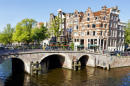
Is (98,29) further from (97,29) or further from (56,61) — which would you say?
(56,61)

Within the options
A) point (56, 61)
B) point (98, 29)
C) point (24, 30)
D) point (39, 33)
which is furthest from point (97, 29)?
point (24, 30)

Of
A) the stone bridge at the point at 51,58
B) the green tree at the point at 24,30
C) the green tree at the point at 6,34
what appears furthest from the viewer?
the green tree at the point at 6,34

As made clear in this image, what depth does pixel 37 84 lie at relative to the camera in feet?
64.1

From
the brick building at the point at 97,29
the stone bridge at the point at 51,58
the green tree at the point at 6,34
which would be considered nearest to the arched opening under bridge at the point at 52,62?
the stone bridge at the point at 51,58

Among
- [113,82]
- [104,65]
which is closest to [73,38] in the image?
[104,65]

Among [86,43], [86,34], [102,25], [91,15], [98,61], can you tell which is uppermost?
[91,15]

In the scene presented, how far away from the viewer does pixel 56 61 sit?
34.5 meters

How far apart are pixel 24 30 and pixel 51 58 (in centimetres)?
1583

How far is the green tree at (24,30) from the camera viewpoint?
4053cm

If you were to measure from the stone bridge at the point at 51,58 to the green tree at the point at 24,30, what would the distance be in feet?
36.7

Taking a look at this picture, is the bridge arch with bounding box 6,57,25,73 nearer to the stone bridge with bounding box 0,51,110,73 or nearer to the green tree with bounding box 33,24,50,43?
the stone bridge with bounding box 0,51,110,73

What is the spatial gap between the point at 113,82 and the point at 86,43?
898 inches

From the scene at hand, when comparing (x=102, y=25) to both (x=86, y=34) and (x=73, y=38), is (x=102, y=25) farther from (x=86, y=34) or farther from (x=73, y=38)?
(x=73, y=38)

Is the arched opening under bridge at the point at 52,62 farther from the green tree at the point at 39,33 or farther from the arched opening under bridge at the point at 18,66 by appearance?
the green tree at the point at 39,33
